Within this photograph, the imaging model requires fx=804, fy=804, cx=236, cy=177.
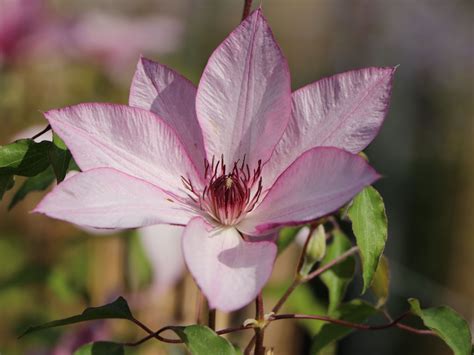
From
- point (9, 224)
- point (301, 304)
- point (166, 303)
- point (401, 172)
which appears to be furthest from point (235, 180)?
point (401, 172)

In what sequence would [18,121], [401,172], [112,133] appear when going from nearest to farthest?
[112,133], [18,121], [401,172]

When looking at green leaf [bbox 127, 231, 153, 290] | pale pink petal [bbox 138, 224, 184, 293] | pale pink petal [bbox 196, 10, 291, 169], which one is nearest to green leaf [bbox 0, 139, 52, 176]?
pale pink petal [bbox 196, 10, 291, 169]

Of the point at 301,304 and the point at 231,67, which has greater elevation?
the point at 231,67

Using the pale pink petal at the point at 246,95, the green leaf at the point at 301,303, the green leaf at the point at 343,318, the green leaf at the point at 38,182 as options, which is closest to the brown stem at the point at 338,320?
the green leaf at the point at 343,318

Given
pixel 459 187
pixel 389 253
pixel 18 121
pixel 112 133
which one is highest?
pixel 112 133

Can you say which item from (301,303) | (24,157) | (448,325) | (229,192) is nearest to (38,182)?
(24,157)

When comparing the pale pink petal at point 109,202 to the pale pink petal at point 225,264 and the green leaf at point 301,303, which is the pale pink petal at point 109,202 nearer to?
the pale pink petal at point 225,264

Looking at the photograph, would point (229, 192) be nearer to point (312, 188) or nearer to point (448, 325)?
point (312, 188)

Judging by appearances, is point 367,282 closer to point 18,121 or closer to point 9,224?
point 18,121
